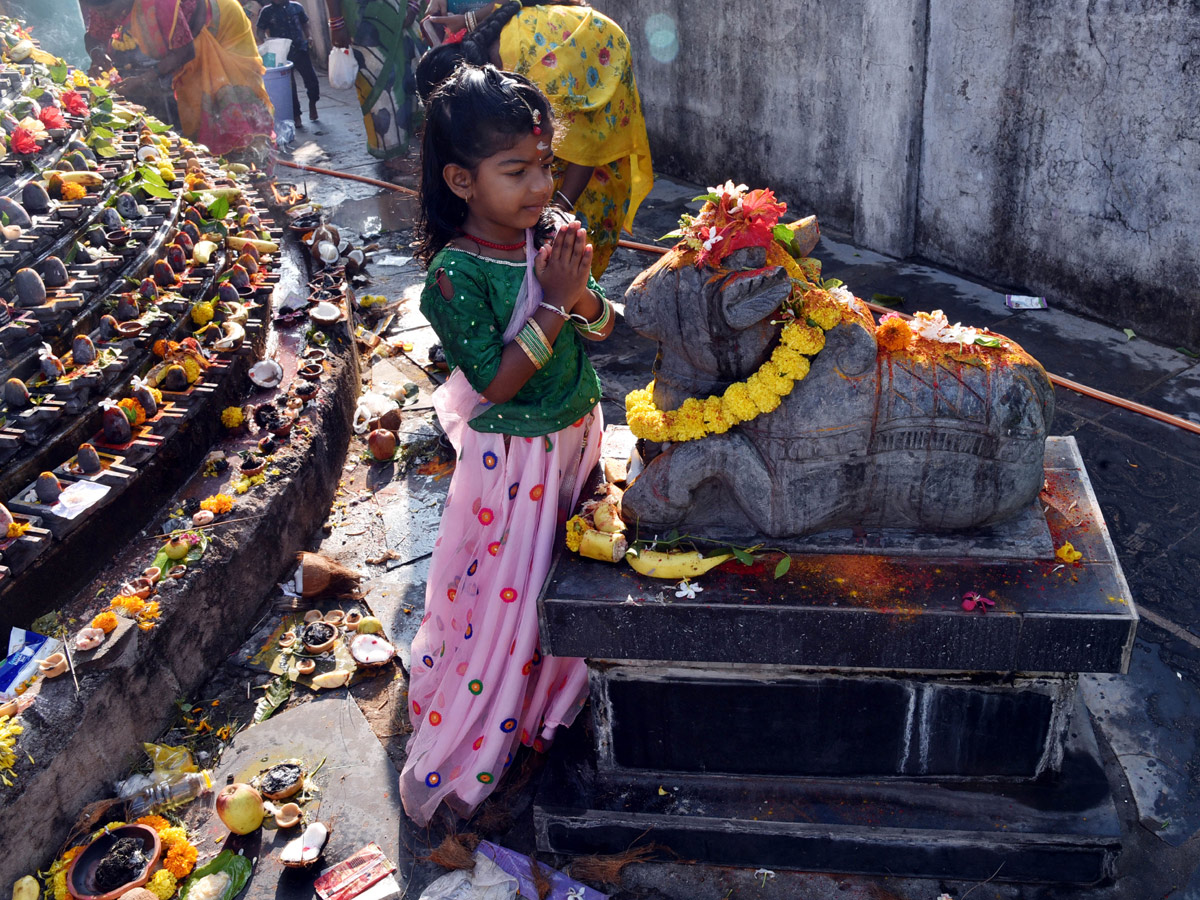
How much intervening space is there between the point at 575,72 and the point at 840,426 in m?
3.01

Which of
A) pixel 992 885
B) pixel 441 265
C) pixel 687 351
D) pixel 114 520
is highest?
pixel 441 265

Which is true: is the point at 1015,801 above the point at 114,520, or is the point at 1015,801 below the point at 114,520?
below

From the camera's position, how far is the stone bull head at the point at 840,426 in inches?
104

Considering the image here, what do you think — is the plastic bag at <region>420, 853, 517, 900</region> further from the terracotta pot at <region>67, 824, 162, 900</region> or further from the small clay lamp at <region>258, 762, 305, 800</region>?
the terracotta pot at <region>67, 824, 162, 900</region>

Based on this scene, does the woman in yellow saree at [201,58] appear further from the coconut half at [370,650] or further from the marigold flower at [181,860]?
the marigold flower at [181,860]

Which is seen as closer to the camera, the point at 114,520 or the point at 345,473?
the point at 114,520

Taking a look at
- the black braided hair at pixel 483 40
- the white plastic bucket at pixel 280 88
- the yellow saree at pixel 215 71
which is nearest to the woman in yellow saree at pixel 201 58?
the yellow saree at pixel 215 71

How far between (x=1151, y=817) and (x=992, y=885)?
1.95 ft

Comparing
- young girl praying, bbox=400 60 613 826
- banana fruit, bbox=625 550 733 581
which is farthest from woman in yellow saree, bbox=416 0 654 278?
banana fruit, bbox=625 550 733 581

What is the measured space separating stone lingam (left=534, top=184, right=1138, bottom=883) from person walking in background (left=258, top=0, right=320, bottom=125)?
9638 mm

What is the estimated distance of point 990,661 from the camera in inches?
103

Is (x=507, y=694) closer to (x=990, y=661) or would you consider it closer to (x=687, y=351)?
(x=687, y=351)

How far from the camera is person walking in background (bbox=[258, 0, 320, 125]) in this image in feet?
35.9

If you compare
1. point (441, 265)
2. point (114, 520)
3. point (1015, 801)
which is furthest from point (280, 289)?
point (1015, 801)
